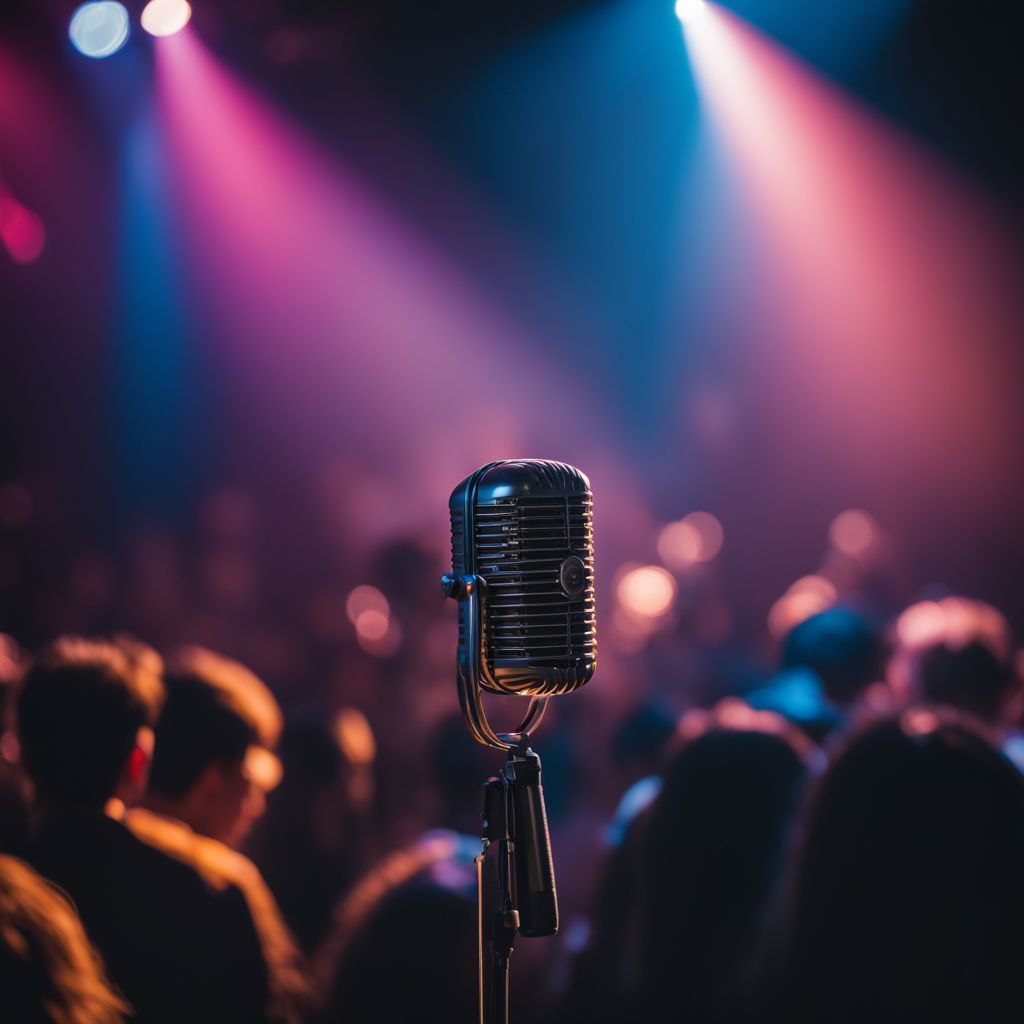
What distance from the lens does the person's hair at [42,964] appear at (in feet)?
4.77

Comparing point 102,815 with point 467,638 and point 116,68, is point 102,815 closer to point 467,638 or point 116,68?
point 467,638

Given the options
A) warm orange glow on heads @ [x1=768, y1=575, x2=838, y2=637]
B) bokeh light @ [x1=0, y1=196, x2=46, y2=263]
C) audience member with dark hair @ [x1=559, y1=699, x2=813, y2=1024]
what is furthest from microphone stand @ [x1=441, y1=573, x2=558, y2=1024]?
bokeh light @ [x1=0, y1=196, x2=46, y2=263]

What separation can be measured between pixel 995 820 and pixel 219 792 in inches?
74.7

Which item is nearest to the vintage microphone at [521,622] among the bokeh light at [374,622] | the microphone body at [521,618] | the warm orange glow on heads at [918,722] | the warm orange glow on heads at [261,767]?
the microphone body at [521,618]

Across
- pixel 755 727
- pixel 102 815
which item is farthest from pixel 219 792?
pixel 755 727

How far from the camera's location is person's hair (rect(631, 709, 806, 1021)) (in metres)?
2.52

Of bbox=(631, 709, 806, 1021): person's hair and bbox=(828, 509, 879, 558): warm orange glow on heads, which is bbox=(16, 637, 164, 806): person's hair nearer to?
bbox=(631, 709, 806, 1021): person's hair

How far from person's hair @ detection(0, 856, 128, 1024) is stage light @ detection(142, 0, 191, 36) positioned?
696 cm

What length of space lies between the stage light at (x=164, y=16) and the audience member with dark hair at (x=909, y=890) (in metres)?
6.85

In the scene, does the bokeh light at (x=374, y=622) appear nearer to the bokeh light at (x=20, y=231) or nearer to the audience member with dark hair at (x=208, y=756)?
the bokeh light at (x=20, y=231)

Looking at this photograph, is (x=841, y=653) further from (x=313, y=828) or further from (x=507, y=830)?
(x=507, y=830)

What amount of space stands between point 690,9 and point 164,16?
3570 mm

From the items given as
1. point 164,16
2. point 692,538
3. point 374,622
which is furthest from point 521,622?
point 692,538

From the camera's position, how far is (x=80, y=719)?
2.47 metres
